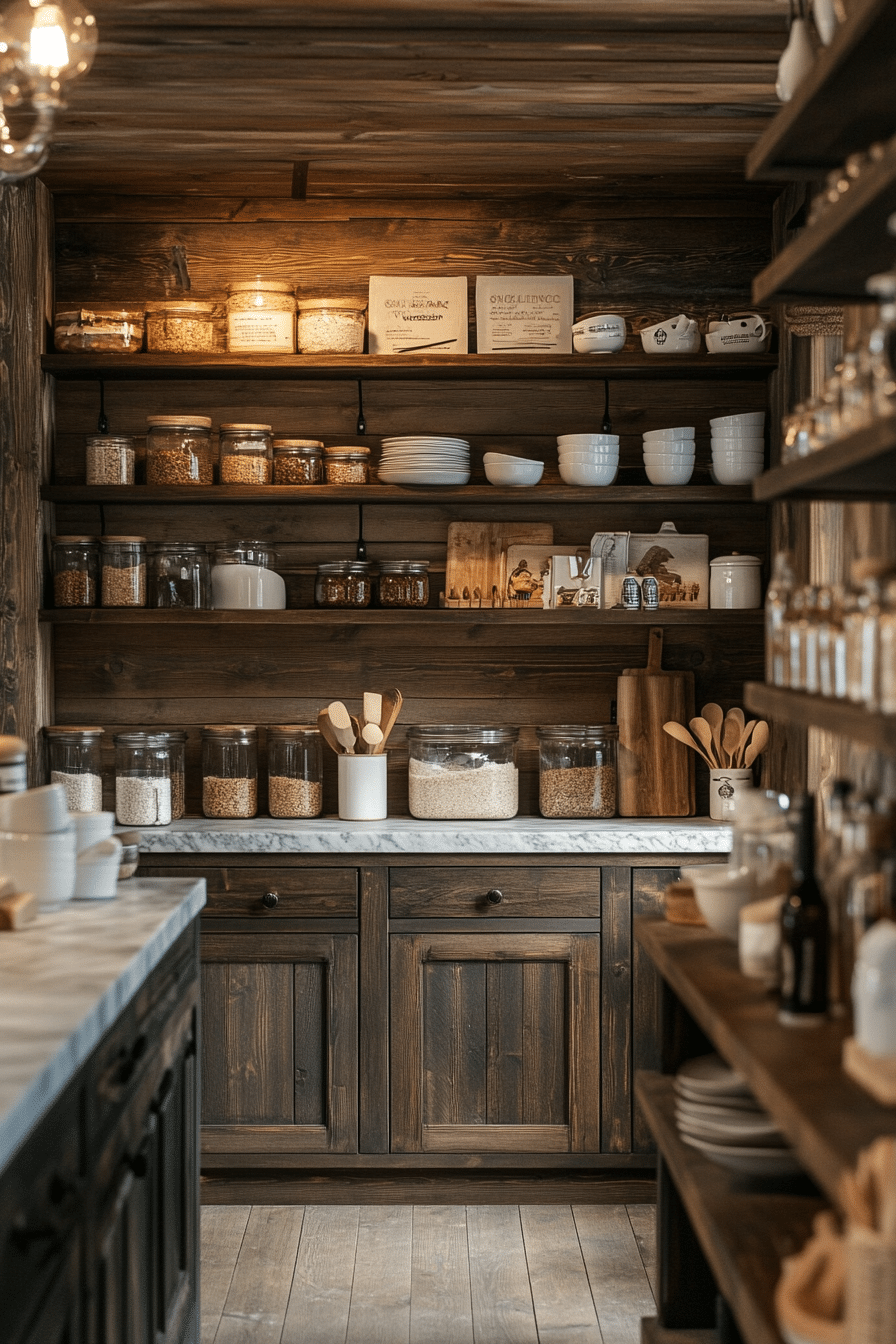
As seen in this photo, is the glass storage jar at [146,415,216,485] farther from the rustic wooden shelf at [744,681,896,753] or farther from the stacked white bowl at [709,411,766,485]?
the rustic wooden shelf at [744,681,896,753]

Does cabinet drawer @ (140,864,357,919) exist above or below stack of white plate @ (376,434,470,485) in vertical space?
below

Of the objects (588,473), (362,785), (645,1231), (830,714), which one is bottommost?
(645,1231)

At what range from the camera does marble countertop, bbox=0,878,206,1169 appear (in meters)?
1.36

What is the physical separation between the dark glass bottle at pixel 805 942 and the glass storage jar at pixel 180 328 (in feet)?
8.20

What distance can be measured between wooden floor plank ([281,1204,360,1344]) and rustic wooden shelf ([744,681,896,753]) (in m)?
1.66

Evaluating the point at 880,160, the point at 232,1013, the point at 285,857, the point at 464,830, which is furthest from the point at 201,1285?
the point at 880,160

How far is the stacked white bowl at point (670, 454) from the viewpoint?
354cm

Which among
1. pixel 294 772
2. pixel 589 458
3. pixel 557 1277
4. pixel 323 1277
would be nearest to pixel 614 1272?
pixel 557 1277

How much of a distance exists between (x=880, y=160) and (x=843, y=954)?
2.88 ft

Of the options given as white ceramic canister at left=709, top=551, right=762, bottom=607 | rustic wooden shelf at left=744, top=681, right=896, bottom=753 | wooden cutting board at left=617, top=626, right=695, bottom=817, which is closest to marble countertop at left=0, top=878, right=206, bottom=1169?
rustic wooden shelf at left=744, top=681, right=896, bottom=753

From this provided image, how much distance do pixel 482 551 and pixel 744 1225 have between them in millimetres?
2372

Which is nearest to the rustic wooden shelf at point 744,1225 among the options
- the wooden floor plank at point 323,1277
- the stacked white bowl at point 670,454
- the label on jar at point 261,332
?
the wooden floor plank at point 323,1277

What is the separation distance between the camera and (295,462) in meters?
3.57

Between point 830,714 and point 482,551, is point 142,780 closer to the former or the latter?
point 482,551
